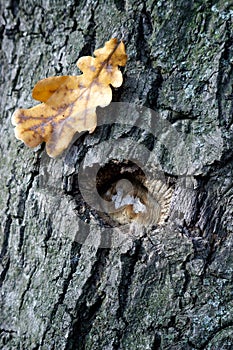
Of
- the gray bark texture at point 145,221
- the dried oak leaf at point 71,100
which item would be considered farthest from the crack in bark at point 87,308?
the dried oak leaf at point 71,100

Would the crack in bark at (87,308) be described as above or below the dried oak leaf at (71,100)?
below

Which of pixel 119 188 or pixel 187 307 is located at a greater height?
pixel 119 188

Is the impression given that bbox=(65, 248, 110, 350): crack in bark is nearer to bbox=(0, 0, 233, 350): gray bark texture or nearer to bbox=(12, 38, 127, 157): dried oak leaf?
bbox=(0, 0, 233, 350): gray bark texture

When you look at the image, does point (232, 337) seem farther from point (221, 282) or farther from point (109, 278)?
point (109, 278)

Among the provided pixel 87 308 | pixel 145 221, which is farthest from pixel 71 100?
pixel 87 308

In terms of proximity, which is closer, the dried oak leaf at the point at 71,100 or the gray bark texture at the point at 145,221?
the gray bark texture at the point at 145,221

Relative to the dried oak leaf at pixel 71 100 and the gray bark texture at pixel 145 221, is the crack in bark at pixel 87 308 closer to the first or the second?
the gray bark texture at pixel 145 221

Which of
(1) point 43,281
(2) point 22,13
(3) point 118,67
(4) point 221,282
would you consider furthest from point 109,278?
(2) point 22,13
